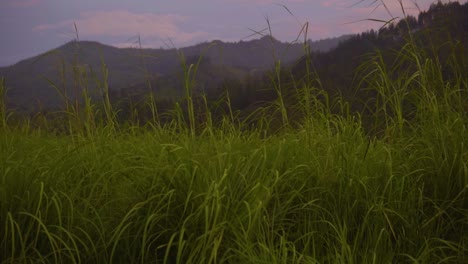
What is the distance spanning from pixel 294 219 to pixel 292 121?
1.31 meters

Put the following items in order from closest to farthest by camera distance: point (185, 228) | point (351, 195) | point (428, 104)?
point (185, 228) → point (351, 195) → point (428, 104)

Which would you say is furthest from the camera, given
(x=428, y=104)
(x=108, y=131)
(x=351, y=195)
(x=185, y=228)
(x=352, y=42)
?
(x=352, y=42)

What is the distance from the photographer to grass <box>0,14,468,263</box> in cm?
216

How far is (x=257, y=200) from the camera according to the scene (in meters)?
2.23

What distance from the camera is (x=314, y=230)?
8.21 feet

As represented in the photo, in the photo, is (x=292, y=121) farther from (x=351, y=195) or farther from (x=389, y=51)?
(x=351, y=195)

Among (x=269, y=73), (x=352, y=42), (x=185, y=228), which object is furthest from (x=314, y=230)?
(x=352, y=42)

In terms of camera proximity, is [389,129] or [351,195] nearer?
[351,195]

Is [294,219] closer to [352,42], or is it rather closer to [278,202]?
[278,202]

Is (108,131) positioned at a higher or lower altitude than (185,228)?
higher

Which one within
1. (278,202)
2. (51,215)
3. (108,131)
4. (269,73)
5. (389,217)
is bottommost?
(389,217)

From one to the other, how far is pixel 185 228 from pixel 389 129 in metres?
1.71

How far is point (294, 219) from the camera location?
105 inches

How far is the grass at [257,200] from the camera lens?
7.10ft
